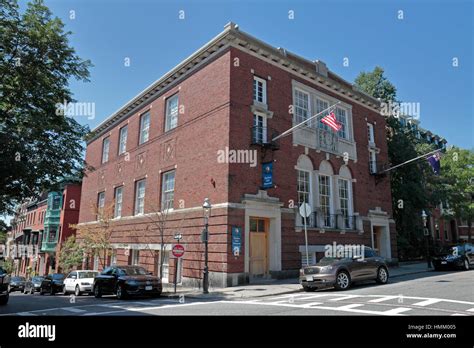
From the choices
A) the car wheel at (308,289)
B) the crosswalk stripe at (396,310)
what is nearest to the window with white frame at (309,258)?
the car wheel at (308,289)

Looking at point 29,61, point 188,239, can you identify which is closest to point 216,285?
point 188,239

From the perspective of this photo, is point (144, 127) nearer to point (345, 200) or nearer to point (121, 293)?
point (121, 293)

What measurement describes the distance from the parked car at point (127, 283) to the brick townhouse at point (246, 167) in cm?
316

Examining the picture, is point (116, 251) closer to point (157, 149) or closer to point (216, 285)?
point (157, 149)

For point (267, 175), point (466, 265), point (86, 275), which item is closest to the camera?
point (267, 175)

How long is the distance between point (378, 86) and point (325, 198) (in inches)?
656

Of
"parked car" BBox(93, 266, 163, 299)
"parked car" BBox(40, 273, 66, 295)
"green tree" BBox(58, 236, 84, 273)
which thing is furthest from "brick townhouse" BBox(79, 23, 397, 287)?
"parked car" BBox(40, 273, 66, 295)

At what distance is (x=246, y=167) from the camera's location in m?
18.4

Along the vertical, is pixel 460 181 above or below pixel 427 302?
above

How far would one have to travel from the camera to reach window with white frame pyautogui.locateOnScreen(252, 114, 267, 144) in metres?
19.4

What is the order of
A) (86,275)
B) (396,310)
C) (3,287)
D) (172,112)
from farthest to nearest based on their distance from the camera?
(172,112)
(86,275)
(3,287)
(396,310)

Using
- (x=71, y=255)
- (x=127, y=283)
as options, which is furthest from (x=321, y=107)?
(x=71, y=255)

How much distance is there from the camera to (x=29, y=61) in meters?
15.5

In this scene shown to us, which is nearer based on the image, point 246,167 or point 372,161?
point 246,167
